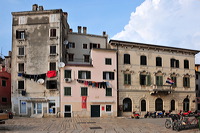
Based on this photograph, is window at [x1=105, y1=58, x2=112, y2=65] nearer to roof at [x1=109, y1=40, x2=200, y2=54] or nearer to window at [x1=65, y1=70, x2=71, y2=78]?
roof at [x1=109, y1=40, x2=200, y2=54]

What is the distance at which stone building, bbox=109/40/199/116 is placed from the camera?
39.4m

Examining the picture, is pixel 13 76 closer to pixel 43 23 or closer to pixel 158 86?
pixel 43 23

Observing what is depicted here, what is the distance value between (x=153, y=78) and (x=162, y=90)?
266cm

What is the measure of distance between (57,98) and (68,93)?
1864 millimetres

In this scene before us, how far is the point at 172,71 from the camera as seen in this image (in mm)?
42906

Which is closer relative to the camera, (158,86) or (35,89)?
(35,89)

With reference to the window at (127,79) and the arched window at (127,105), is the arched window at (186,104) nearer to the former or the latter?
the arched window at (127,105)

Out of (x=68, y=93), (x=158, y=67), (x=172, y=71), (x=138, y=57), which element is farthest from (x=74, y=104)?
(x=172, y=71)

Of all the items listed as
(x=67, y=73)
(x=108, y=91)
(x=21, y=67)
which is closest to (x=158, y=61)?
(x=108, y=91)

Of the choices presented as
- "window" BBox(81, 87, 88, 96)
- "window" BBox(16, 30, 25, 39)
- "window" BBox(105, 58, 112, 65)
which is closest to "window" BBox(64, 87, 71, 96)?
"window" BBox(81, 87, 88, 96)

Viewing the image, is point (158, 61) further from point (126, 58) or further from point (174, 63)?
point (126, 58)

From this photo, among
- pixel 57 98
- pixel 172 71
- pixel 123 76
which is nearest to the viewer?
pixel 57 98

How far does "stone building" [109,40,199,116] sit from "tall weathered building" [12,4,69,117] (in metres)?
10.2

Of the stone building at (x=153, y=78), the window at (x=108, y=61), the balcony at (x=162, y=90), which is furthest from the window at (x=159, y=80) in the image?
the window at (x=108, y=61)
